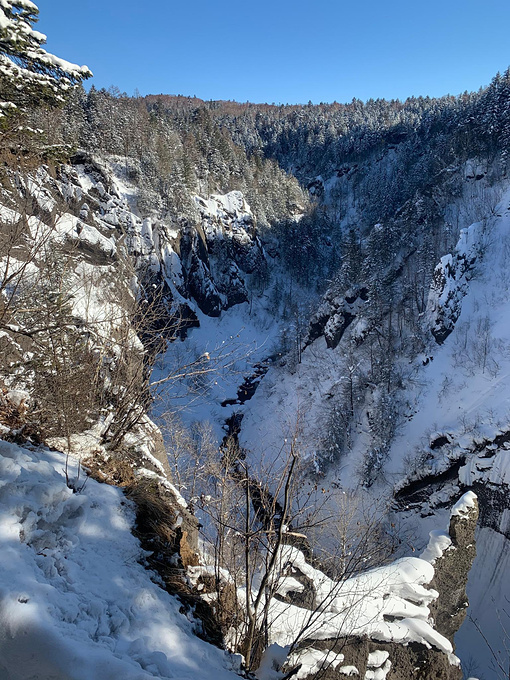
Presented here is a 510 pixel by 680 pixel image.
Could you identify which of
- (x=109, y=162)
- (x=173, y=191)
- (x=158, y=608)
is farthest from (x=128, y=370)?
(x=109, y=162)

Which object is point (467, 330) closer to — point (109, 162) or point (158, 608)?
point (158, 608)

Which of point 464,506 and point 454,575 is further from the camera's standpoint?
point 464,506

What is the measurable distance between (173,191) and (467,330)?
4114cm

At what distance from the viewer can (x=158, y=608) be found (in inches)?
142

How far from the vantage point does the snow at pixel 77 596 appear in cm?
243

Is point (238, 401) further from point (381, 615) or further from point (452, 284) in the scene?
point (381, 615)

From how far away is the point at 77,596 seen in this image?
3109mm

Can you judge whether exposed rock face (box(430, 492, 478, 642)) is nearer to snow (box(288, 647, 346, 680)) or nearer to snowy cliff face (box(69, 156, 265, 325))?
snow (box(288, 647, 346, 680))

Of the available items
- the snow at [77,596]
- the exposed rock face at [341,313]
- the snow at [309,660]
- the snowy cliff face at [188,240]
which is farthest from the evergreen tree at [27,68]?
the exposed rock face at [341,313]

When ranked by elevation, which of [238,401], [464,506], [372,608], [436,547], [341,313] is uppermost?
[341,313]

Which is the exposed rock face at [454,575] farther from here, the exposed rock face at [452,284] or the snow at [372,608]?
the exposed rock face at [452,284]

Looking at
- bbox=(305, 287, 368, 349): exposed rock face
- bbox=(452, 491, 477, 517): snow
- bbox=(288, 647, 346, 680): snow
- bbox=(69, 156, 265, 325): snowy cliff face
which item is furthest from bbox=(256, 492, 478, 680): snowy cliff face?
bbox=(305, 287, 368, 349): exposed rock face

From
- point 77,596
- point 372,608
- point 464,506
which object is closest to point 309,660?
point 372,608

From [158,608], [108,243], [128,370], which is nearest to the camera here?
[158,608]
